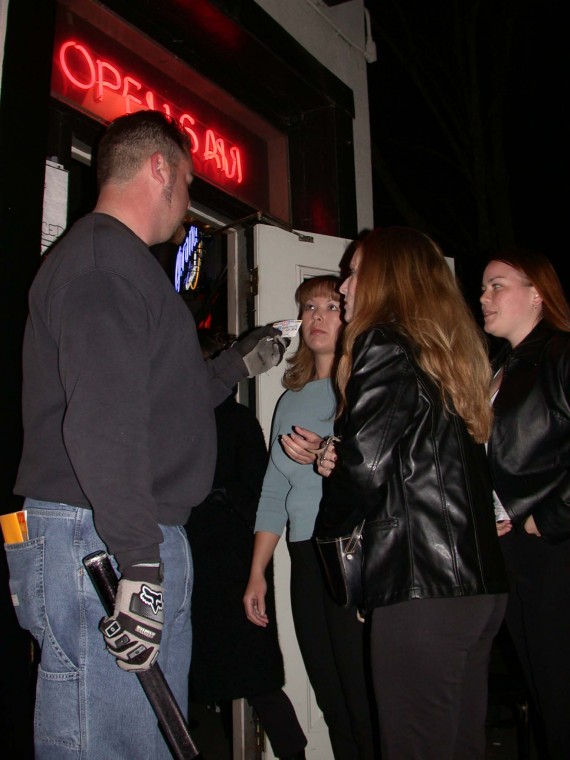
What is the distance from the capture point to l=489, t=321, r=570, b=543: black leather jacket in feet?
7.65

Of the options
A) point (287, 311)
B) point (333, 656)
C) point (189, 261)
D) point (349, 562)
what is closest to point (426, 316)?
point (349, 562)

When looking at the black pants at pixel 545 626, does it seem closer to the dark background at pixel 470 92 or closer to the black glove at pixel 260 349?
the black glove at pixel 260 349

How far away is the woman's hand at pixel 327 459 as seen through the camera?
2.06m

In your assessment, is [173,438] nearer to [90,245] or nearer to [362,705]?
[90,245]

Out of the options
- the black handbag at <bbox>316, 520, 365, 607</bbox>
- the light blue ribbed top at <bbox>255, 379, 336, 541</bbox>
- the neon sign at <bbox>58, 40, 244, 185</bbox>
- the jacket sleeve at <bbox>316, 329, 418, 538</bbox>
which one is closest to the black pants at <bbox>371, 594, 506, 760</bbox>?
the black handbag at <bbox>316, 520, 365, 607</bbox>

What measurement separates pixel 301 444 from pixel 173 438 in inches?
31.3

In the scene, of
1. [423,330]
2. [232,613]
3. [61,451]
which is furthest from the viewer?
[232,613]

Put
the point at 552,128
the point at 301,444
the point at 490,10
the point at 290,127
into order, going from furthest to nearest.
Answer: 1. the point at 552,128
2. the point at 490,10
3. the point at 290,127
4. the point at 301,444

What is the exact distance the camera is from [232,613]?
2.70m

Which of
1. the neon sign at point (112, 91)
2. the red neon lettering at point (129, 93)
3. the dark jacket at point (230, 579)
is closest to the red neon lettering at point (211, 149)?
the neon sign at point (112, 91)

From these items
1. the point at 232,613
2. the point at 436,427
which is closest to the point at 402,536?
the point at 436,427

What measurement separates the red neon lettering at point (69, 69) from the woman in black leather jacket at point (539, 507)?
2407mm

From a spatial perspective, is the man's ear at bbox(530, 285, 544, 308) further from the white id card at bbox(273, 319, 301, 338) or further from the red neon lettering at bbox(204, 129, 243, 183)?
the red neon lettering at bbox(204, 129, 243, 183)

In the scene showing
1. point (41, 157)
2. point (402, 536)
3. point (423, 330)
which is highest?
point (41, 157)
